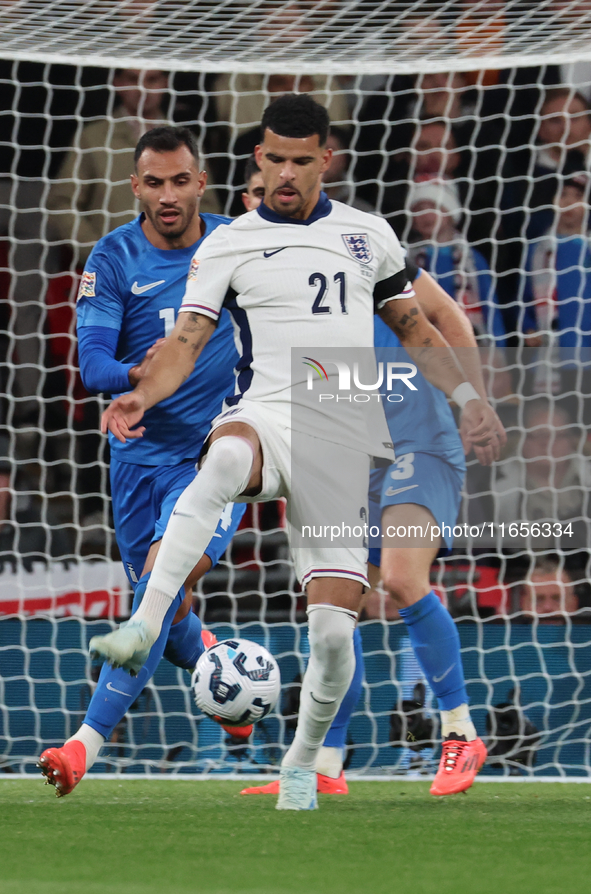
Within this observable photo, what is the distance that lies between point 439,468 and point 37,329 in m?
2.94

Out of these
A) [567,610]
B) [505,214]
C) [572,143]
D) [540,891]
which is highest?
[572,143]

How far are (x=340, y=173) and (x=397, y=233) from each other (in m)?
0.43

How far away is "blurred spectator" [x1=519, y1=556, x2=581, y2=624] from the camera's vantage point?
5.68m

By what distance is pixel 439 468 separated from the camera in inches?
167

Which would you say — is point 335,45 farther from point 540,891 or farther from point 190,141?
point 540,891

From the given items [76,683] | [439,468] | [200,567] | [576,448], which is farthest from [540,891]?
[576,448]

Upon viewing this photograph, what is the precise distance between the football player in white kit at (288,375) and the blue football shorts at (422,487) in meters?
0.66

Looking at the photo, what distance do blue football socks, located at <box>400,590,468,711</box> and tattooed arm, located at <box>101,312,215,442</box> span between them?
1242 mm

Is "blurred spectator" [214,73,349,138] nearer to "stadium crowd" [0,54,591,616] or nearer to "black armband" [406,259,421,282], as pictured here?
"stadium crowd" [0,54,591,616]

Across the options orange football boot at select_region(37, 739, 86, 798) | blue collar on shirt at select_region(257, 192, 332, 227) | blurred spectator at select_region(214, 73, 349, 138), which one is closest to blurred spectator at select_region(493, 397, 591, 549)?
blurred spectator at select_region(214, 73, 349, 138)

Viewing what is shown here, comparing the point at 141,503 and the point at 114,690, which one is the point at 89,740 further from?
the point at 141,503

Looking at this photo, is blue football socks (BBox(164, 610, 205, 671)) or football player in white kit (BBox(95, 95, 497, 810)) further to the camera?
blue football socks (BBox(164, 610, 205, 671))

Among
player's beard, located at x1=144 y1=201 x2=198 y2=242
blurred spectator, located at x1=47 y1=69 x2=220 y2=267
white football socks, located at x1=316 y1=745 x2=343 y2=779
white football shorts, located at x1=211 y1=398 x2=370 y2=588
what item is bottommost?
white football socks, located at x1=316 y1=745 x2=343 y2=779

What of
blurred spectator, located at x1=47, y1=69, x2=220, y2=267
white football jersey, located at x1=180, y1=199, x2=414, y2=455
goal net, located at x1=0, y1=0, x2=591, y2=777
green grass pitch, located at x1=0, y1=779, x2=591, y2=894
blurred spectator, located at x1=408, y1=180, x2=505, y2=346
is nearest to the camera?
green grass pitch, located at x1=0, y1=779, x2=591, y2=894
